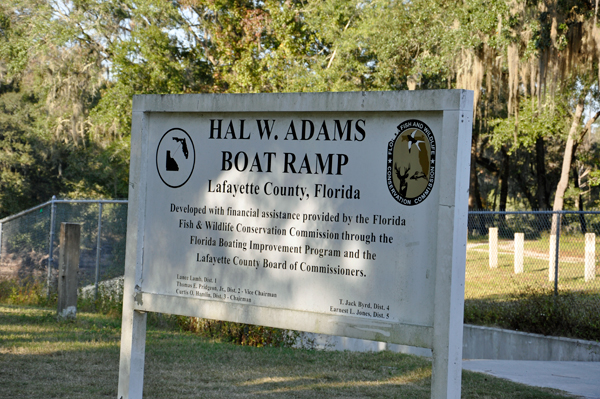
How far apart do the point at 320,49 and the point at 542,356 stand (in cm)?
1533

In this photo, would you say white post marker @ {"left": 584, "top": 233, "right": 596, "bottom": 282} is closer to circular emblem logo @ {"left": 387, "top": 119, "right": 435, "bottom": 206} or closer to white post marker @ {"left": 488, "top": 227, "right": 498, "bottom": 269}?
white post marker @ {"left": 488, "top": 227, "right": 498, "bottom": 269}

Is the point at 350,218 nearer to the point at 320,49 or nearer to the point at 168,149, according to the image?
the point at 168,149

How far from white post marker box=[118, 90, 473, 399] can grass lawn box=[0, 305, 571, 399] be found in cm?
151

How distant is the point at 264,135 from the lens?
3.93 meters

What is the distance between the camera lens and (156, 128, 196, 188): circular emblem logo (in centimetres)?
416

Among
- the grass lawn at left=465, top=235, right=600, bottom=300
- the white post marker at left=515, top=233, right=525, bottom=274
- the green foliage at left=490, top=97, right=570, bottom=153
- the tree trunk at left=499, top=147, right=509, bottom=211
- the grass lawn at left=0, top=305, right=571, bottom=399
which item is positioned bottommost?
the grass lawn at left=0, top=305, right=571, bottom=399

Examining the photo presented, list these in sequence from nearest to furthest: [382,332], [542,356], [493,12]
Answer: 1. [382,332]
2. [542,356]
3. [493,12]

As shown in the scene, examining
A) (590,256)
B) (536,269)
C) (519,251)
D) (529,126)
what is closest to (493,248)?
(519,251)

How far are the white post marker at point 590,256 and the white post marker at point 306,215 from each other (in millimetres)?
10349

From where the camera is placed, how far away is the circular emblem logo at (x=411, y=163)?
134 inches

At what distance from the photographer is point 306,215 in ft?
12.2

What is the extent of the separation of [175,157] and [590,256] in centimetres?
1088

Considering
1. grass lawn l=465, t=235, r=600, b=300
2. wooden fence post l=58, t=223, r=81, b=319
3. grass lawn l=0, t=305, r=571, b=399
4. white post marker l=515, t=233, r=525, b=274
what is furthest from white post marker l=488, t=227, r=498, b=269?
wooden fence post l=58, t=223, r=81, b=319

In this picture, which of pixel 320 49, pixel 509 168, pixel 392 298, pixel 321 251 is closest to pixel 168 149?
pixel 321 251
